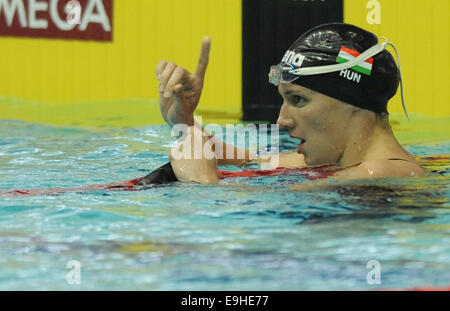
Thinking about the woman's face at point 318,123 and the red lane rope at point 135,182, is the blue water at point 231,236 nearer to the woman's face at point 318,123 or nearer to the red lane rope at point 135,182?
the red lane rope at point 135,182

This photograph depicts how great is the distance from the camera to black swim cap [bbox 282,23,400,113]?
3248 mm

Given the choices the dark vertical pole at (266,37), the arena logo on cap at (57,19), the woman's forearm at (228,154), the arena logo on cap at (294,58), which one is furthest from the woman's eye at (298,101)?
the arena logo on cap at (57,19)

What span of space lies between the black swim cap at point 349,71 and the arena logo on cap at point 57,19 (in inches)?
164

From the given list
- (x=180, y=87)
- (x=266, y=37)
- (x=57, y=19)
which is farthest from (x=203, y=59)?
(x=57, y=19)

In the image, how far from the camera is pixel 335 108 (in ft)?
10.7

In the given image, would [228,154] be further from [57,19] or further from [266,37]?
[57,19]

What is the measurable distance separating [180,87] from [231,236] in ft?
2.20

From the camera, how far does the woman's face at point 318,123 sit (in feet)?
10.6

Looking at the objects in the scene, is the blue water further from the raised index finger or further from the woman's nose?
the raised index finger

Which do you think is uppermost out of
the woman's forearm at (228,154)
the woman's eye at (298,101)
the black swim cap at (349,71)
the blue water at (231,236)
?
the black swim cap at (349,71)
